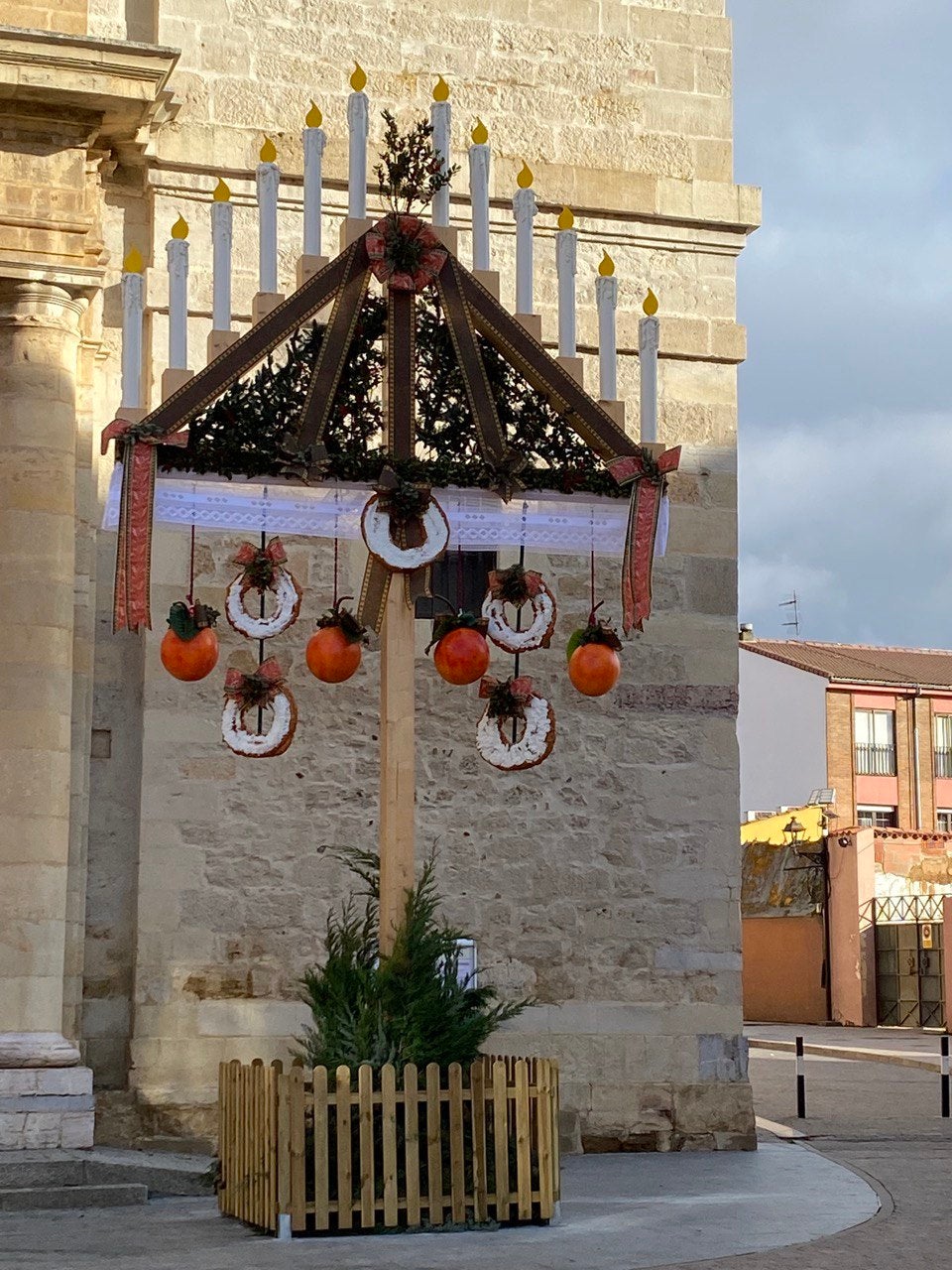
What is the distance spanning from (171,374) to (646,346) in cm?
249

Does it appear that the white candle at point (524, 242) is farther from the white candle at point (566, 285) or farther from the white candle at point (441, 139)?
the white candle at point (441, 139)

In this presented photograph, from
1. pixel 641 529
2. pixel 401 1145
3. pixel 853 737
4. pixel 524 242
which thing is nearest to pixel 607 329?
pixel 524 242

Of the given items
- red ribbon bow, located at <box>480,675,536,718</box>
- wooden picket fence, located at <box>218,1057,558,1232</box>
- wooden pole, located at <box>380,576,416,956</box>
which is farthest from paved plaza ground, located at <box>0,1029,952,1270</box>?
red ribbon bow, located at <box>480,675,536,718</box>

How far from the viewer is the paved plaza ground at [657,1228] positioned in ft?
25.9

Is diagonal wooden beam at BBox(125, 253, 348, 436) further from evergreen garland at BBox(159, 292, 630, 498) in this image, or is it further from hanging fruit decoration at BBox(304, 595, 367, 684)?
hanging fruit decoration at BBox(304, 595, 367, 684)

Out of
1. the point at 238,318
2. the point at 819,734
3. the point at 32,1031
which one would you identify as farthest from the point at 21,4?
the point at 819,734

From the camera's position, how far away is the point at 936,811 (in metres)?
47.6

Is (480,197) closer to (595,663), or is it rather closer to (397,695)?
(595,663)

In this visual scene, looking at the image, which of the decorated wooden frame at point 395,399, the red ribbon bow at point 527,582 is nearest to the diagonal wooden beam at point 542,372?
the decorated wooden frame at point 395,399

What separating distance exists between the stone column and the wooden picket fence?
2.34m

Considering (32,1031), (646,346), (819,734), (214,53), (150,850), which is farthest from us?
(819,734)

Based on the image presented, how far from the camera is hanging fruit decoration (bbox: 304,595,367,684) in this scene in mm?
9102

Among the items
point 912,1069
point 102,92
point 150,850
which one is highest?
point 102,92

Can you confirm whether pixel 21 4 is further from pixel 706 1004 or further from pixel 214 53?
pixel 706 1004
